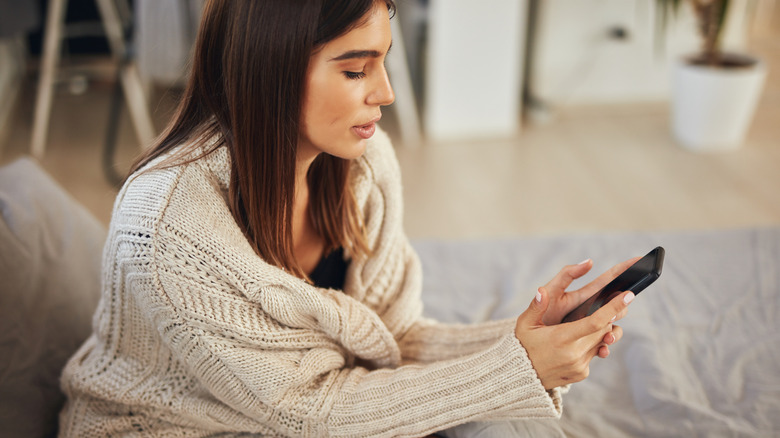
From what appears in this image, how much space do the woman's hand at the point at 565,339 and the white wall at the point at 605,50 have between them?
8.03 ft

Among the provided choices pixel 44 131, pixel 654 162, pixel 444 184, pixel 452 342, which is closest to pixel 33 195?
pixel 452 342

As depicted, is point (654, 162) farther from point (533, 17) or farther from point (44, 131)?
point (44, 131)

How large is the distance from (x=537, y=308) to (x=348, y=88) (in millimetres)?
371

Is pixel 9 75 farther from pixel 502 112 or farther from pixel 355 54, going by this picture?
pixel 355 54

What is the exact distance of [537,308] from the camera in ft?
2.96

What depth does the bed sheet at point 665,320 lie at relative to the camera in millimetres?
1081

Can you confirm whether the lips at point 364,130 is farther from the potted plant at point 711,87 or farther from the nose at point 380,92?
the potted plant at point 711,87

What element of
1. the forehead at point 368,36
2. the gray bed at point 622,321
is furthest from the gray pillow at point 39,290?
the forehead at point 368,36

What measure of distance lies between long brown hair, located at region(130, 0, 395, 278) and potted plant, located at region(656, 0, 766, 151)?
86.2 inches

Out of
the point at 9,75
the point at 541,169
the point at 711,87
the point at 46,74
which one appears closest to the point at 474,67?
the point at 541,169

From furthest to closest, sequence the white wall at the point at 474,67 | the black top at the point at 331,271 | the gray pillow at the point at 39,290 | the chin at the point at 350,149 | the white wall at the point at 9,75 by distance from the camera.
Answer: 1. the white wall at the point at 9,75
2. the white wall at the point at 474,67
3. the black top at the point at 331,271
4. the gray pillow at the point at 39,290
5. the chin at the point at 350,149

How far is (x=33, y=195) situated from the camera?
1.21 metres

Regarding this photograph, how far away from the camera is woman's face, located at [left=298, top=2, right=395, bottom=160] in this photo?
85 centimetres

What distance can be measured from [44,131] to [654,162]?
8.39 feet
